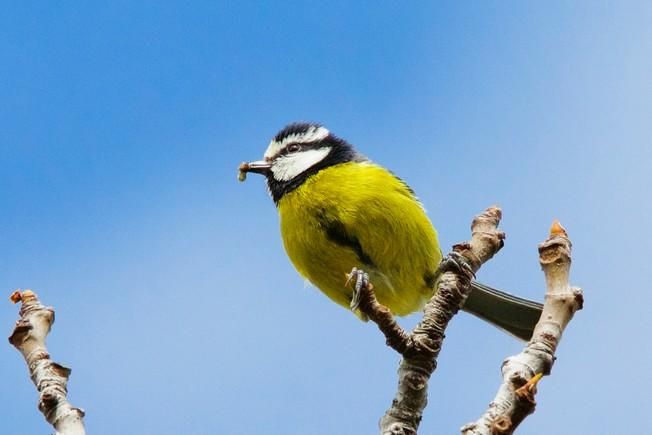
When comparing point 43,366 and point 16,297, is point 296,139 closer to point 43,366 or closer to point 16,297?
point 16,297

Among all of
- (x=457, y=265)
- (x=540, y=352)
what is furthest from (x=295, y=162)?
(x=540, y=352)

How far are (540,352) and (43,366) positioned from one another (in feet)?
5.43

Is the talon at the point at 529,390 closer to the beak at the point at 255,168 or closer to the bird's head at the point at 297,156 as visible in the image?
the bird's head at the point at 297,156

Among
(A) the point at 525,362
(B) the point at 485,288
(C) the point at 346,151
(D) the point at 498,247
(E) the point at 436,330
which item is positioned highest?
(C) the point at 346,151

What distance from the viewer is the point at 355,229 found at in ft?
20.1

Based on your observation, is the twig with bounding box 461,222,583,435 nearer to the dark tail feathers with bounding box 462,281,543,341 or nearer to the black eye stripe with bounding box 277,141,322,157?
the dark tail feathers with bounding box 462,281,543,341

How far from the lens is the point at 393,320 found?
3.83 m

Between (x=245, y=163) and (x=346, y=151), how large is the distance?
33.4 inches

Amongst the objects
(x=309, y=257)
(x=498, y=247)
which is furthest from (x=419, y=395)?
(x=309, y=257)

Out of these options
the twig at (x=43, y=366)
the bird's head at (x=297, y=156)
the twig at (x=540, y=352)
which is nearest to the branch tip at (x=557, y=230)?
the twig at (x=540, y=352)

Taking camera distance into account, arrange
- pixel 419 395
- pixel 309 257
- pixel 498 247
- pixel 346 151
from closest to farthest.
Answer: pixel 419 395 < pixel 498 247 < pixel 309 257 < pixel 346 151

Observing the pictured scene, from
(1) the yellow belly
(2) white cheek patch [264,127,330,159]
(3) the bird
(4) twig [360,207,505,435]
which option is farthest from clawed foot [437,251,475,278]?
(2) white cheek patch [264,127,330,159]

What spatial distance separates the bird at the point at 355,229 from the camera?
620 centimetres

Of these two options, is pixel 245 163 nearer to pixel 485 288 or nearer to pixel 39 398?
pixel 485 288
